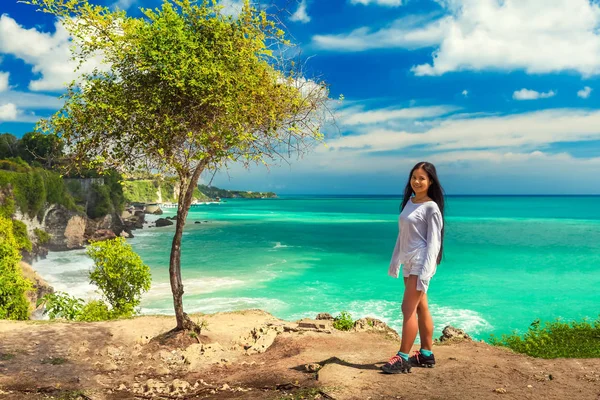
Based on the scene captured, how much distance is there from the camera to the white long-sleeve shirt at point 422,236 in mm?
5809

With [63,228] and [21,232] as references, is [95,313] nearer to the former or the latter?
[21,232]

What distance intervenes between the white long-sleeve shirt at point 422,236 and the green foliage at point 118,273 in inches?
386

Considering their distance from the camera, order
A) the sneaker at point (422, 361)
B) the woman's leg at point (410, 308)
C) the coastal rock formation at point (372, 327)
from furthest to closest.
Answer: the coastal rock formation at point (372, 327) < the sneaker at point (422, 361) < the woman's leg at point (410, 308)

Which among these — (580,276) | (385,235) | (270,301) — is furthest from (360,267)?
(385,235)

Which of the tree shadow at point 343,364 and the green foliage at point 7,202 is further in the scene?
the green foliage at point 7,202

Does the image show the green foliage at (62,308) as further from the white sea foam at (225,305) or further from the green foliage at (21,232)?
the green foliage at (21,232)

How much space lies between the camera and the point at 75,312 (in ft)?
41.3

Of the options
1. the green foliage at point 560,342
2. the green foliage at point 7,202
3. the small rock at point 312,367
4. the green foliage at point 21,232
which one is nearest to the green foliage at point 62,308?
the small rock at point 312,367

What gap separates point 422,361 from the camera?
6445 mm

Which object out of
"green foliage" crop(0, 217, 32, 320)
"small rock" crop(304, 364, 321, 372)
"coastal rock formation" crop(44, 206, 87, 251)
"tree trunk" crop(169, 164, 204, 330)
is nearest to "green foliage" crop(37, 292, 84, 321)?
"green foliage" crop(0, 217, 32, 320)

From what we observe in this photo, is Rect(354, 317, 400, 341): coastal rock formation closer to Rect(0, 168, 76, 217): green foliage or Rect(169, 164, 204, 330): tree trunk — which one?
Rect(169, 164, 204, 330): tree trunk

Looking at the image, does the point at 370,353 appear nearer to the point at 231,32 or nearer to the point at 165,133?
the point at 165,133

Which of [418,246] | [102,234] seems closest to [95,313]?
[418,246]

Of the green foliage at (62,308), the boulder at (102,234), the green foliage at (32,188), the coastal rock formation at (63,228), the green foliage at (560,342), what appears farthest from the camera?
the boulder at (102,234)
